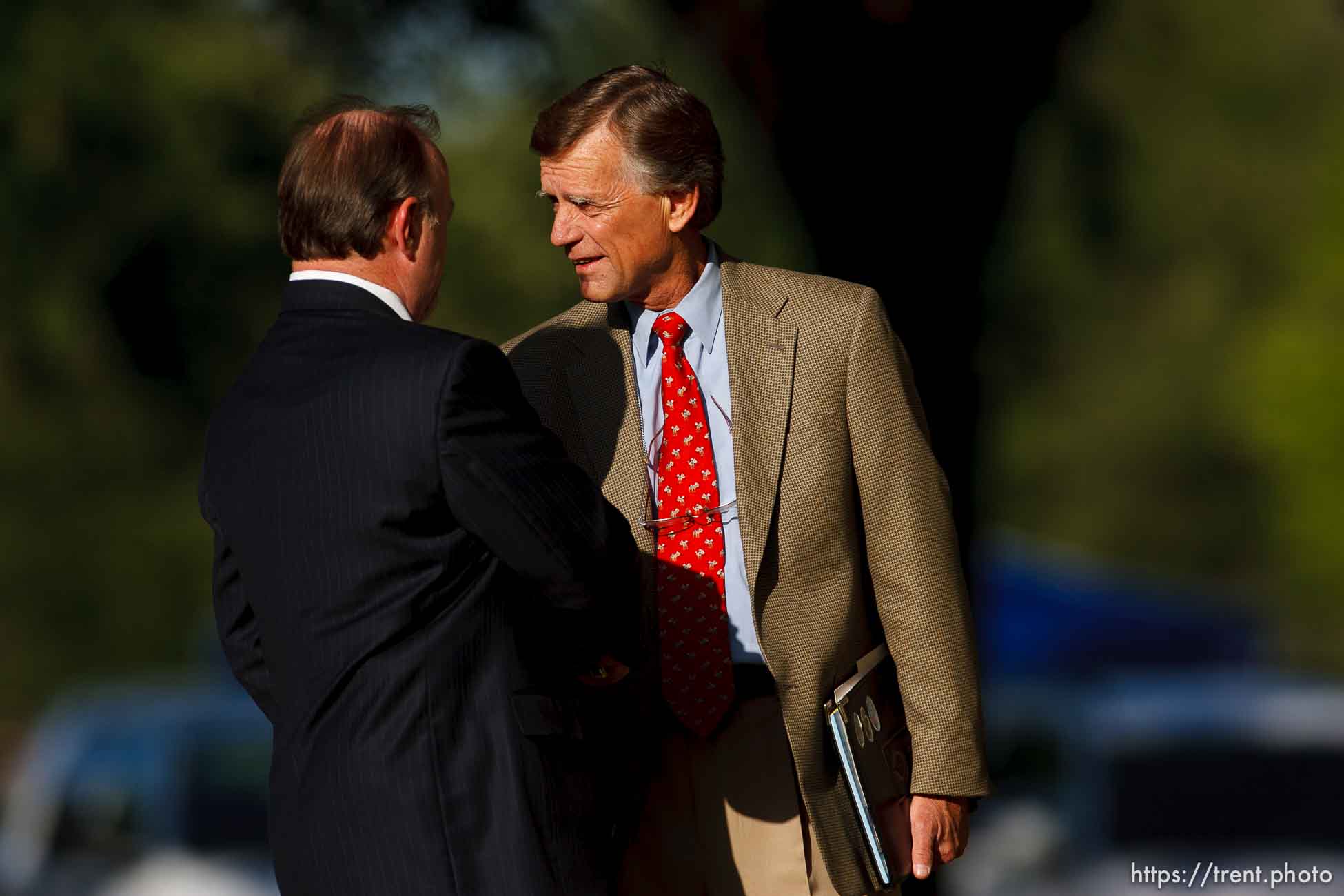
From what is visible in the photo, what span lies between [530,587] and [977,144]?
284cm

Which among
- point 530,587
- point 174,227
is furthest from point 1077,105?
point 530,587

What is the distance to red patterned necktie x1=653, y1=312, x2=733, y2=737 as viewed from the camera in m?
3.36

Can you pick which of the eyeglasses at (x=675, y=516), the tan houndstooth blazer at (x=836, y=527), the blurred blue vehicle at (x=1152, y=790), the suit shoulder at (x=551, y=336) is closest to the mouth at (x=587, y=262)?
the suit shoulder at (x=551, y=336)

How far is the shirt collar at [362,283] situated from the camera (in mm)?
2994

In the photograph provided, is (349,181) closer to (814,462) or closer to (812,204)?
(814,462)

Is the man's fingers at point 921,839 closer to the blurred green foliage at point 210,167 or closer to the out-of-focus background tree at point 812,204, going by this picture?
the out-of-focus background tree at point 812,204

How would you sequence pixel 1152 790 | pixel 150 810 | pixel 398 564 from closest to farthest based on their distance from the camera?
pixel 398 564
pixel 1152 790
pixel 150 810

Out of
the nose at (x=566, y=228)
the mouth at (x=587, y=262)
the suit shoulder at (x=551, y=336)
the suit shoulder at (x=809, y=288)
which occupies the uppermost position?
the nose at (x=566, y=228)

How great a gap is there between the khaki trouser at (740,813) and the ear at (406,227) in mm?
953

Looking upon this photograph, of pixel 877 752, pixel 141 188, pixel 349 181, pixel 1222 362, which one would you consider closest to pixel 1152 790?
pixel 141 188

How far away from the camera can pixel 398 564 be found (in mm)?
2834

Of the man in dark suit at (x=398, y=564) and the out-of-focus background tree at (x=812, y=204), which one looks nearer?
the man in dark suit at (x=398, y=564)

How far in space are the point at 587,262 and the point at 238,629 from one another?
0.86 m

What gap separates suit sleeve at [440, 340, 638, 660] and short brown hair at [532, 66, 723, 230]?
2.13 feet
